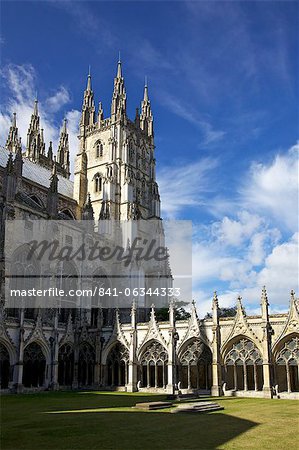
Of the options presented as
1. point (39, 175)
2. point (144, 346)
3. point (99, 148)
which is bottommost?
point (144, 346)

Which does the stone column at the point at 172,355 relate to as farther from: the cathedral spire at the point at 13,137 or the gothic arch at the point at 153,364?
the cathedral spire at the point at 13,137

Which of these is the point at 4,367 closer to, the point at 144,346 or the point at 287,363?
the point at 144,346

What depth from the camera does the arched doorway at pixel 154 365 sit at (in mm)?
36031

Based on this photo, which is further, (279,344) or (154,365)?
(154,365)

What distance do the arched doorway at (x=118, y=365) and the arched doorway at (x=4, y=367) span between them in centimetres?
880

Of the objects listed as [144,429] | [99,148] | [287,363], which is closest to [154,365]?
[287,363]

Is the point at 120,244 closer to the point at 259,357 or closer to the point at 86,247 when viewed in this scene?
the point at 86,247

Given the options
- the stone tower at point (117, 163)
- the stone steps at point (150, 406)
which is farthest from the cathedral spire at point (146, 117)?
the stone steps at point (150, 406)

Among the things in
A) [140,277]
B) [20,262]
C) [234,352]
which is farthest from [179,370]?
[140,277]

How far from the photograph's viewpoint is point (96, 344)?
39688 millimetres

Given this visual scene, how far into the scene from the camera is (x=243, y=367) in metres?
32.6

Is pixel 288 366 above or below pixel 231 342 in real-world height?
below

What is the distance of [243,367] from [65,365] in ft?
51.0

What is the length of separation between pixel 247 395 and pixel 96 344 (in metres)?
14.0
